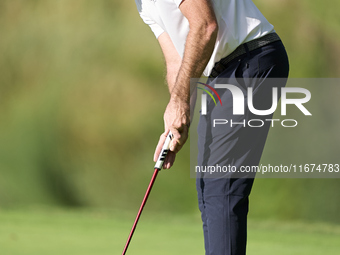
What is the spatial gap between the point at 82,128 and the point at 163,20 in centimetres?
211

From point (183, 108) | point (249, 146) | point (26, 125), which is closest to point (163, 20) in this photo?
point (183, 108)

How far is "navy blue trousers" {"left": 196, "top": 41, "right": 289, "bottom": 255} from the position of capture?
58.6 inches

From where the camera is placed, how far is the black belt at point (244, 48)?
1537mm

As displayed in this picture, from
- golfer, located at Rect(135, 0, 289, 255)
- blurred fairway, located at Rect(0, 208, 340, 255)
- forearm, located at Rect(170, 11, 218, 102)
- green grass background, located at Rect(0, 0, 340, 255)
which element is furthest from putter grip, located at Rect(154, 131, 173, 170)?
green grass background, located at Rect(0, 0, 340, 255)

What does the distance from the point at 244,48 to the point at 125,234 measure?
1.89m

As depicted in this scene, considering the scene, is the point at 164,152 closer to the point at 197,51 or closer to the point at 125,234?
the point at 197,51

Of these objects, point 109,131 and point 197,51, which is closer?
point 197,51

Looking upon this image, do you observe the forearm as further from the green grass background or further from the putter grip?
the green grass background

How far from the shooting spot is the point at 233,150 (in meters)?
1.51

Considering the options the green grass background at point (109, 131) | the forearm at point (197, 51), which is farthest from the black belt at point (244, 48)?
the green grass background at point (109, 131)

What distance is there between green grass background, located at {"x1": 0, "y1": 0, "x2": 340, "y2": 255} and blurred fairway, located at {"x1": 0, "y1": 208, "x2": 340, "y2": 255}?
12mm

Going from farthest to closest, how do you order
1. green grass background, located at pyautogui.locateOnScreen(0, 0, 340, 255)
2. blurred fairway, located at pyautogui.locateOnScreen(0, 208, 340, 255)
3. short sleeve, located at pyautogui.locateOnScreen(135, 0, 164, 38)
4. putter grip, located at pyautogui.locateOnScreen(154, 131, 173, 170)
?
green grass background, located at pyautogui.locateOnScreen(0, 0, 340, 255) → blurred fairway, located at pyautogui.locateOnScreen(0, 208, 340, 255) → short sleeve, located at pyautogui.locateOnScreen(135, 0, 164, 38) → putter grip, located at pyautogui.locateOnScreen(154, 131, 173, 170)

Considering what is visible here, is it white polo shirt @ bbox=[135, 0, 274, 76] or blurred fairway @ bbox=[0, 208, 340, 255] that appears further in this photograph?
blurred fairway @ bbox=[0, 208, 340, 255]

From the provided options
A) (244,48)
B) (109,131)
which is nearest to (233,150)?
(244,48)
